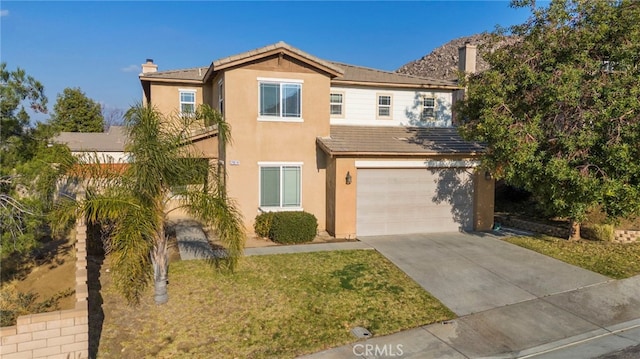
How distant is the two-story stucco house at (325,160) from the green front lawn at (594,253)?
2512mm

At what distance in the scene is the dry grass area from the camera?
7.00 metres

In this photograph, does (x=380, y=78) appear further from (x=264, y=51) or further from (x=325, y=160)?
(x=264, y=51)

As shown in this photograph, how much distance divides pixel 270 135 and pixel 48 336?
9.53m

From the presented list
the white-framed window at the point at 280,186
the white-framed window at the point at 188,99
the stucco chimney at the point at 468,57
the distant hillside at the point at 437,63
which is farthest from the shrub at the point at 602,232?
the distant hillside at the point at 437,63

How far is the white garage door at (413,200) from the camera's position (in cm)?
1466

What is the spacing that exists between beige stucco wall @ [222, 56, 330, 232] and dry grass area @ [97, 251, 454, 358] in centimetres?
414

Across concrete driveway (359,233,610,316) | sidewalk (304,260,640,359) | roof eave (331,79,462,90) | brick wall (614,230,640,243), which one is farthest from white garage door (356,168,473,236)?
sidewalk (304,260,640,359)

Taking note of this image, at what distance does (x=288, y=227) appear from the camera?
44.0ft

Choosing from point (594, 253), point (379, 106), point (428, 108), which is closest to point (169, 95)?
point (379, 106)

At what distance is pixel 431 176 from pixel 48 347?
12.5 metres

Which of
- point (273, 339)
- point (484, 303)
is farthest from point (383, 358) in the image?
point (484, 303)

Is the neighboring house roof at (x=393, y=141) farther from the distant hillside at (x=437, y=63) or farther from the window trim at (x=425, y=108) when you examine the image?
the distant hillside at (x=437, y=63)

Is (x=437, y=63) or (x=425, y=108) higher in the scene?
(x=437, y=63)

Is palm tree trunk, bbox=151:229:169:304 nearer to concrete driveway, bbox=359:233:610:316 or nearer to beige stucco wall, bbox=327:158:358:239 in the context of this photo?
concrete driveway, bbox=359:233:610:316
